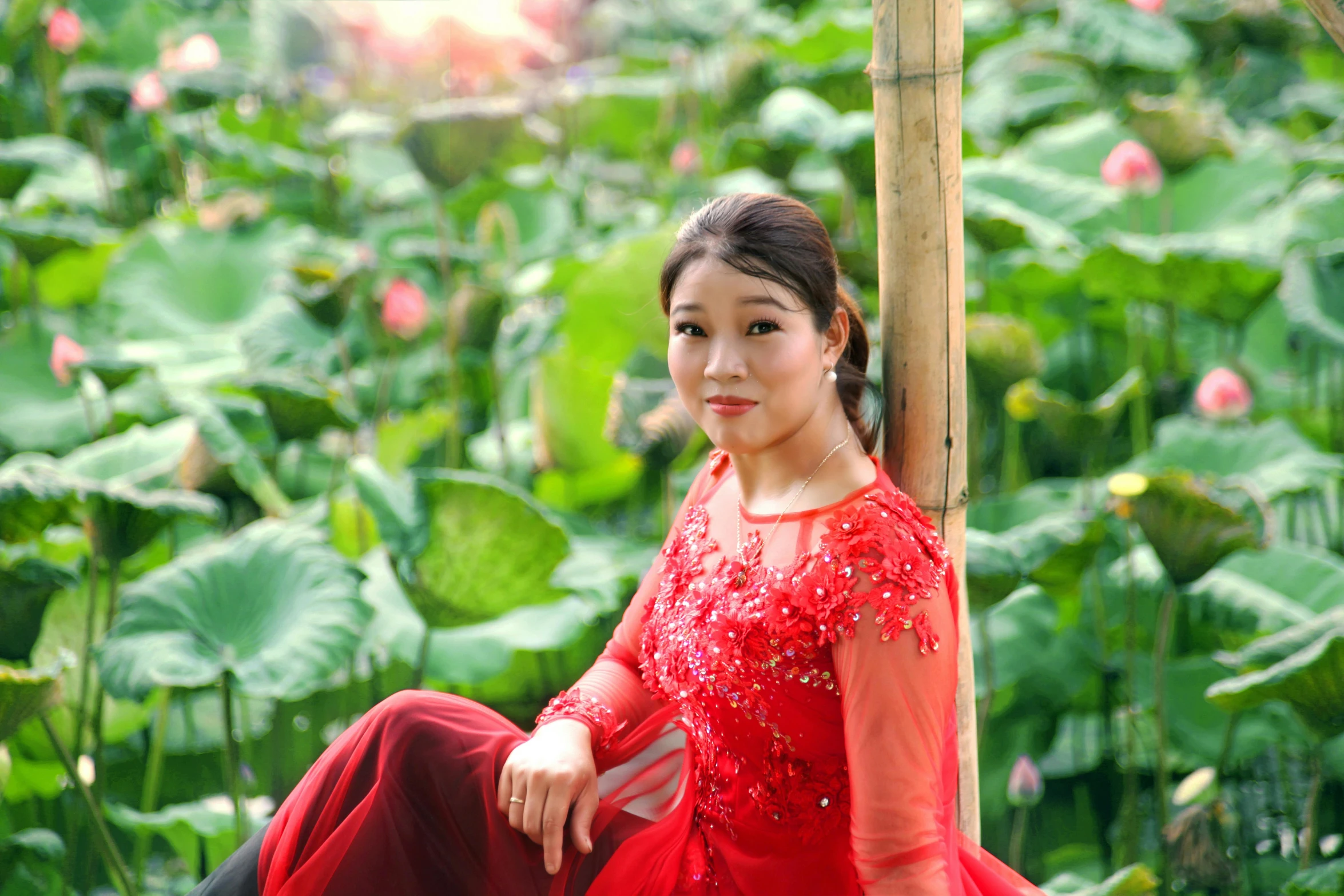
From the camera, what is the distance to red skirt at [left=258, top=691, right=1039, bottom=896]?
97cm

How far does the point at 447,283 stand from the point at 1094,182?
1.39 metres

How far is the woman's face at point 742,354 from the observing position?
0.89 meters

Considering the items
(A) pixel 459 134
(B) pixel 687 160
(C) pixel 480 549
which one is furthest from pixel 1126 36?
(C) pixel 480 549

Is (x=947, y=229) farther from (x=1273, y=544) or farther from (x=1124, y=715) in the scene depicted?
(x=1124, y=715)

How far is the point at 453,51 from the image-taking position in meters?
3.47

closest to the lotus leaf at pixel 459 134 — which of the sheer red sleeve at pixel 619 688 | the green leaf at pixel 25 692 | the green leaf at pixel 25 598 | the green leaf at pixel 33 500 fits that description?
the green leaf at pixel 33 500

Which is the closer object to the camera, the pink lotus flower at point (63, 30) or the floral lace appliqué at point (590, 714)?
the floral lace appliqué at point (590, 714)

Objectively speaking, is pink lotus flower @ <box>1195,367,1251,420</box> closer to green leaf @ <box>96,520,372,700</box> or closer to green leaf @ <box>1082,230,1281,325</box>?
green leaf @ <box>1082,230,1281,325</box>

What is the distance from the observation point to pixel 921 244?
98 cm

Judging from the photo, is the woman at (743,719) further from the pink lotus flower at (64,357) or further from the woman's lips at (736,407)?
the pink lotus flower at (64,357)

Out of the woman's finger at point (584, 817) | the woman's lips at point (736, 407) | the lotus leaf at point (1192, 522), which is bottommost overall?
the woman's finger at point (584, 817)

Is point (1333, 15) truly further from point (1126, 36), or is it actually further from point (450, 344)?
point (1126, 36)

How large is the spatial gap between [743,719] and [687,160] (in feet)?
7.80

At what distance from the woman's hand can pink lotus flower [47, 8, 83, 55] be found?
9.43 feet
